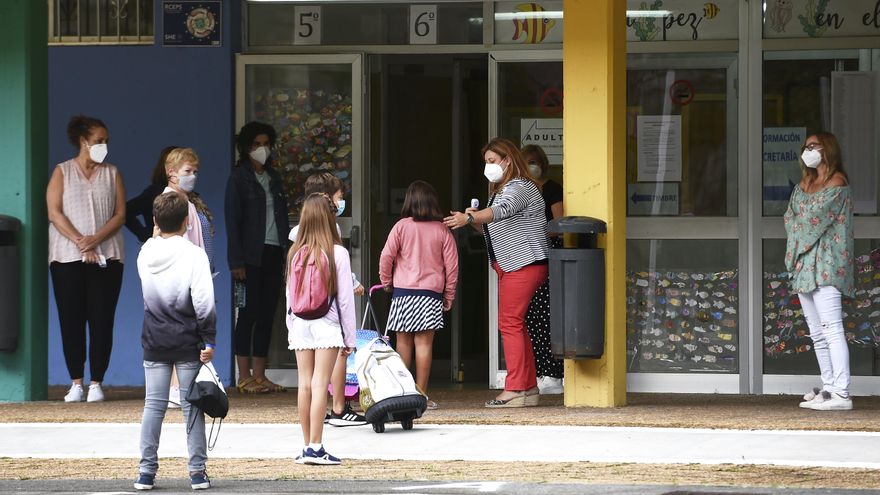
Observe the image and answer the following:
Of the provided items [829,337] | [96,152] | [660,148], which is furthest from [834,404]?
[96,152]

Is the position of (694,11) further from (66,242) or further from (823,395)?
(66,242)

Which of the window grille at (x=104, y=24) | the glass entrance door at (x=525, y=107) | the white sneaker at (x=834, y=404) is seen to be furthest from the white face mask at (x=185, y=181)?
the white sneaker at (x=834, y=404)

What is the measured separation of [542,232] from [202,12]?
367 cm

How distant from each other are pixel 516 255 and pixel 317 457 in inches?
121

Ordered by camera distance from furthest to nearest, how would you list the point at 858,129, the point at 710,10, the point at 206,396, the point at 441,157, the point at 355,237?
the point at 441,157
the point at 355,237
the point at 710,10
the point at 858,129
the point at 206,396

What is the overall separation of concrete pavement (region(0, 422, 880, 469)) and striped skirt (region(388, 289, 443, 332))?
0.82 metres

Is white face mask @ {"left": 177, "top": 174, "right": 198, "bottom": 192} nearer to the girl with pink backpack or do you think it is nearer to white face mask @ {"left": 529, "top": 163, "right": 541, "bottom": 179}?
the girl with pink backpack

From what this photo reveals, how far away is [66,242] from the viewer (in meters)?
11.5

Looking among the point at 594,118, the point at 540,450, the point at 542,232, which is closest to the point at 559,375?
the point at 542,232

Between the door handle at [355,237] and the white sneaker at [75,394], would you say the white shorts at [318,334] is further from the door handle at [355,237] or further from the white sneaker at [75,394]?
the door handle at [355,237]

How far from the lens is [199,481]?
24.9 feet

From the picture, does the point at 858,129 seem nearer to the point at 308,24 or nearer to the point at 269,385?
the point at 308,24

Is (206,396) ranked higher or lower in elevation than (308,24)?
lower

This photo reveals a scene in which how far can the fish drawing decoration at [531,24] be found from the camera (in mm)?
12641
